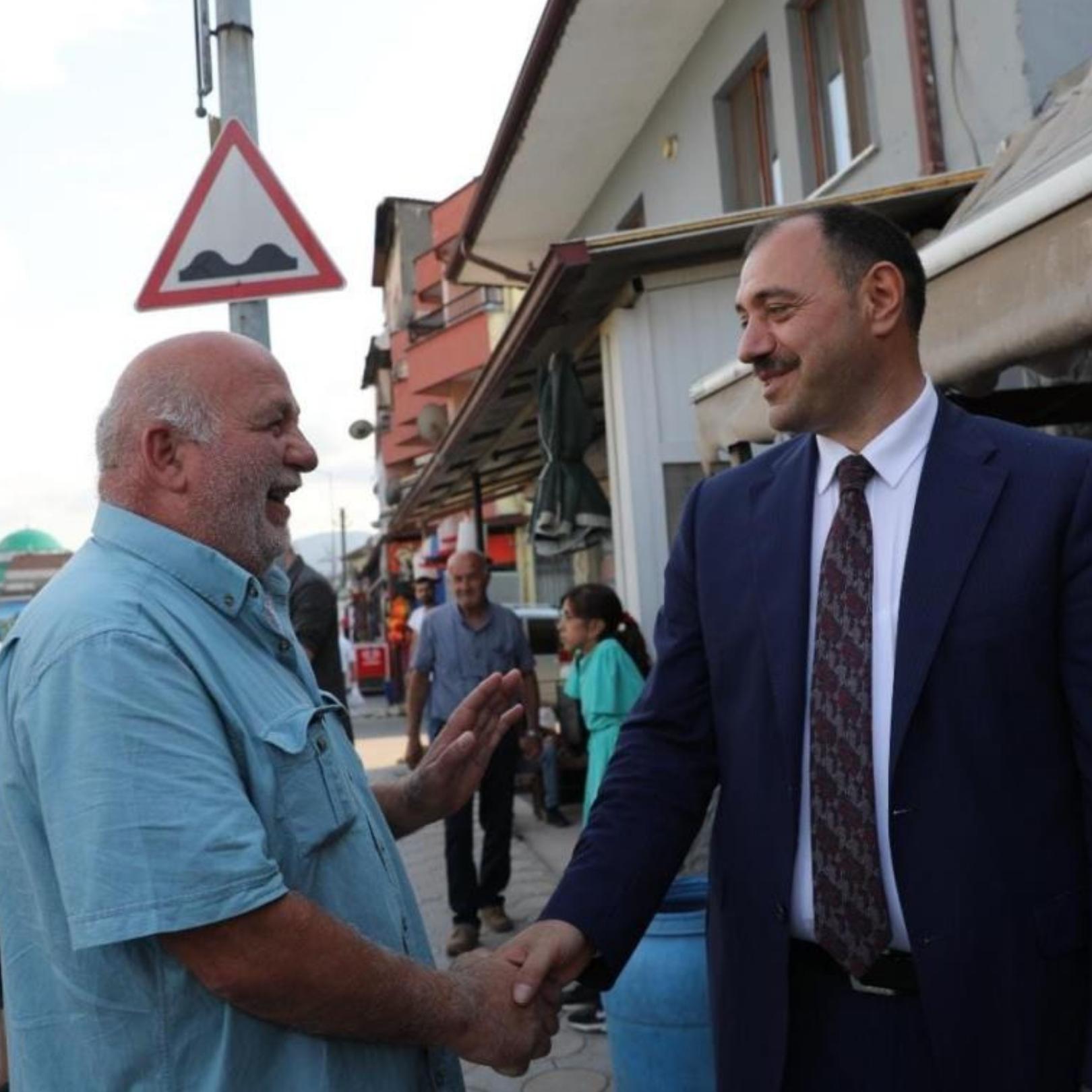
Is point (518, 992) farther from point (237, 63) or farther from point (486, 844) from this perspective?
point (486, 844)

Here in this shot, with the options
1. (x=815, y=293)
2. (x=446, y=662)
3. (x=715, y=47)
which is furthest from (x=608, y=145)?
(x=815, y=293)

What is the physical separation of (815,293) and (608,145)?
11215 mm

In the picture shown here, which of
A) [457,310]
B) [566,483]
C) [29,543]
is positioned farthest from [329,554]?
[566,483]

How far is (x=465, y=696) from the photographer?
6480 mm

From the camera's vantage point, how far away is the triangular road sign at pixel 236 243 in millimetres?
4527

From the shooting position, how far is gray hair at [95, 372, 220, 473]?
182 centimetres

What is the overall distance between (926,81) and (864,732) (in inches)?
250

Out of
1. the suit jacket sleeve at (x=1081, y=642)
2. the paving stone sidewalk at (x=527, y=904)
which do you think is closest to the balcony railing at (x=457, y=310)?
the paving stone sidewalk at (x=527, y=904)

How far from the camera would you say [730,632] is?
7.04ft

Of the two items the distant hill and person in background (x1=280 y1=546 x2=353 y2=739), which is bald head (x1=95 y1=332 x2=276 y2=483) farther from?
the distant hill

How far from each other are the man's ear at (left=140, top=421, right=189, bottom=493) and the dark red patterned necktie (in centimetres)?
106

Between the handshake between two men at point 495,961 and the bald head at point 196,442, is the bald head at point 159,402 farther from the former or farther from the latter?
the handshake between two men at point 495,961

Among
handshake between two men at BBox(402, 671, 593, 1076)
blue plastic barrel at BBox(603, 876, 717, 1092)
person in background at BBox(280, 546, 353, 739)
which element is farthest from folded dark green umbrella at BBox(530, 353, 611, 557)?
handshake between two men at BBox(402, 671, 593, 1076)

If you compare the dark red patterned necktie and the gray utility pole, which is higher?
the gray utility pole
